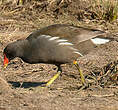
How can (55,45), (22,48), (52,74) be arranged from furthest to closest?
(52,74) → (22,48) → (55,45)

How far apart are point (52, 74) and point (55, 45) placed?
122cm

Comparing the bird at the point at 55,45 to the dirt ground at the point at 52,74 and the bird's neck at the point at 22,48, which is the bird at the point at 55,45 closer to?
the bird's neck at the point at 22,48

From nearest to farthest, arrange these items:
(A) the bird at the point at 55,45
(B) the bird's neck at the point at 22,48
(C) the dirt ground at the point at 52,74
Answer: (C) the dirt ground at the point at 52,74
(A) the bird at the point at 55,45
(B) the bird's neck at the point at 22,48

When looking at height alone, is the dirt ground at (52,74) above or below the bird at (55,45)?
below

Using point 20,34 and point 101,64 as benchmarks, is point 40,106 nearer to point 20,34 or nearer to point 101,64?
point 101,64

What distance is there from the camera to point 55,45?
599 cm

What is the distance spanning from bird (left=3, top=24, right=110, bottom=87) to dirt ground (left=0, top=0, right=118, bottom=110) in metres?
0.41

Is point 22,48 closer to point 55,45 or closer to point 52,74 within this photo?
point 55,45

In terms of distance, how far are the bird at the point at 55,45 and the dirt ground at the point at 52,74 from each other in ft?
1.36

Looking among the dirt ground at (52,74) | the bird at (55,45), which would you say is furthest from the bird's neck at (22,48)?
the dirt ground at (52,74)

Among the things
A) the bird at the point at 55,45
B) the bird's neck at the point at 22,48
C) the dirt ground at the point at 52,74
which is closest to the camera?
the dirt ground at the point at 52,74

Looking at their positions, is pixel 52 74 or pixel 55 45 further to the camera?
pixel 52 74

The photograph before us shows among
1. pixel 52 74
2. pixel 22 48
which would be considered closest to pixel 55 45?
pixel 22 48

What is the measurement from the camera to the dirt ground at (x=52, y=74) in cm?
492
